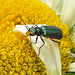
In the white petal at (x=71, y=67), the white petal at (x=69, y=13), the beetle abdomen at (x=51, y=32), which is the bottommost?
the white petal at (x=71, y=67)

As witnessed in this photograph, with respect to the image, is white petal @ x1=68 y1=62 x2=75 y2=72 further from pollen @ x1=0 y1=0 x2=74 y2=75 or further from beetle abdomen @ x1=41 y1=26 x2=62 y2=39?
beetle abdomen @ x1=41 y1=26 x2=62 y2=39

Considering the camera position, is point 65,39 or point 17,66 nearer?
point 17,66

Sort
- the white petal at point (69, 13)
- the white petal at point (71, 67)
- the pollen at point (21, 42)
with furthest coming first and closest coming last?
1. the white petal at point (69, 13)
2. the white petal at point (71, 67)
3. the pollen at point (21, 42)

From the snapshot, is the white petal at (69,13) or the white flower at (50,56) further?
the white petal at (69,13)

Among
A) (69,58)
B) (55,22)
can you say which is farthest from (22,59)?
(55,22)

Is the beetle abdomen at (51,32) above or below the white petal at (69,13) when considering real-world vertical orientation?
below

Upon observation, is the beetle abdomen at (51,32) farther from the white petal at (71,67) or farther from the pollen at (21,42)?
the white petal at (71,67)

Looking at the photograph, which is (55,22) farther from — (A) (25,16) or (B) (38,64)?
(B) (38,64)

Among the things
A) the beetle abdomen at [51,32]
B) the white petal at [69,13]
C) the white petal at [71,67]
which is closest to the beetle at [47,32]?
the beetle abdomen at [51,32]

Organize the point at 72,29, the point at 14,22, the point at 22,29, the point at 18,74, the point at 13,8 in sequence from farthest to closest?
the point at 72,29, the point at 13,8, the point at 14,22, the point at 22,29, the point at 18,74
